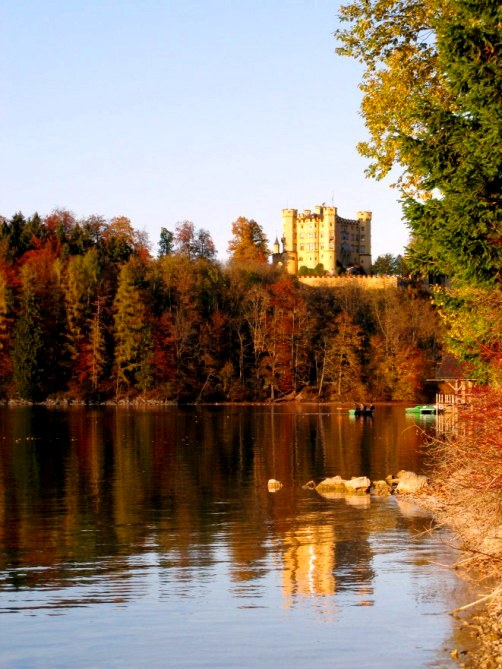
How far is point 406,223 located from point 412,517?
7.97 meters

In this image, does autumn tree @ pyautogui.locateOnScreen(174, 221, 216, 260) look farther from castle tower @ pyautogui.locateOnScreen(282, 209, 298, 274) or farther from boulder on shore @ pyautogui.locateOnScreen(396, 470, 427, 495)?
boulder on shore @ pyautogui.locateOnScreen(396, 470, 427, 495)

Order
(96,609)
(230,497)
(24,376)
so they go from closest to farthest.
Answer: (96,609), (230,497), (24,376)

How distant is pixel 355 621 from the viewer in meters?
14.6

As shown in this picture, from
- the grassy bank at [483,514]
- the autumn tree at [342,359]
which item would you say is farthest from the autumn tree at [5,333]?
the grassy bank at [483,514]

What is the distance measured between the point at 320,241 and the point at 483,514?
15234cm

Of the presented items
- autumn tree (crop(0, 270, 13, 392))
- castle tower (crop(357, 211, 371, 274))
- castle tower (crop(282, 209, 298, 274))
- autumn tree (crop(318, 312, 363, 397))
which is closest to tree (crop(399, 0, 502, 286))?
autumn tree (crop(0, 270, 13, 392))

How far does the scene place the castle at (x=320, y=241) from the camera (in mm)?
165125

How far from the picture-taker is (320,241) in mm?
166000

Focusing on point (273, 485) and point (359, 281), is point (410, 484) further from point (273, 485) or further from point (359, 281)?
point (359, 281)

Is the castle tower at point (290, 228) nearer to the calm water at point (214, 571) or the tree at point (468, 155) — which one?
the calm water at point (214, 571)

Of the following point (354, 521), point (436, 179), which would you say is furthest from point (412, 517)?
point (436, 179)

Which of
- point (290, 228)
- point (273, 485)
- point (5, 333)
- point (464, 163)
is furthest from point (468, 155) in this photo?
point (290, 228)

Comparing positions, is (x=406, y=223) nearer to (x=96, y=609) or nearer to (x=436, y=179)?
(x=436, y=179)

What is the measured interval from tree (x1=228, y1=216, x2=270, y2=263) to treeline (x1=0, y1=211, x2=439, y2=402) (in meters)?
29.6
